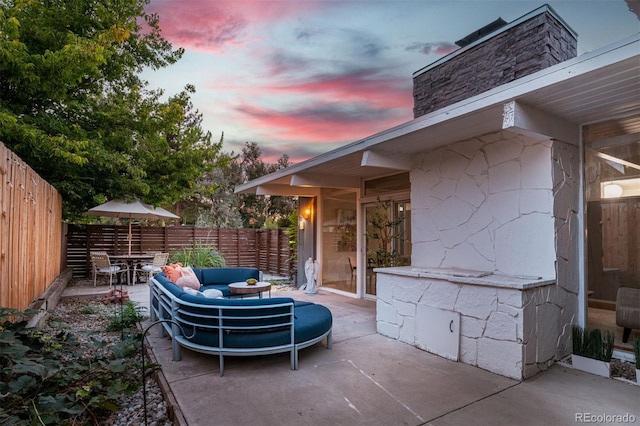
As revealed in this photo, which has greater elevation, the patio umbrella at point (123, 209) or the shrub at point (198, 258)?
the patio umbrella at point (123, 209)

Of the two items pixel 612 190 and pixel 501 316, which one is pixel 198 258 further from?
pixel 612 190

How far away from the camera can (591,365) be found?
3.47m

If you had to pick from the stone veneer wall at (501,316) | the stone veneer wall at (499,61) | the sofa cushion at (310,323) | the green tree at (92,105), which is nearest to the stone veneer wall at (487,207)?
the stone veneer wall at (501,316)

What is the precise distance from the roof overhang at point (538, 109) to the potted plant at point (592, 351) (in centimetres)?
212

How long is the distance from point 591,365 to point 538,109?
2634 mm

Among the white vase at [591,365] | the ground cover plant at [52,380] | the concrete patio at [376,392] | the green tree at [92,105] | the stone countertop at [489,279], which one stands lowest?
the concrete patio at [376,392]

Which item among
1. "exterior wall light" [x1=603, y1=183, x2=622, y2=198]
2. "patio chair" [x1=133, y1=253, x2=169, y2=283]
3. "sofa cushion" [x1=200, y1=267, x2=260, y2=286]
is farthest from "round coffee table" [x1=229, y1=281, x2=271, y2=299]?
"exterior wall light" [x1=603, y1=183, x2=622, y2=198]

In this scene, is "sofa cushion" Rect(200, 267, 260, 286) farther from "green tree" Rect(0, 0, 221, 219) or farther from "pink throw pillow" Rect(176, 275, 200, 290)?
"green tree" Rect(0, 0, 221, 219)

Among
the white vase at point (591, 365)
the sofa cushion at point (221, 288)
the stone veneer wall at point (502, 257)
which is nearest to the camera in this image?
the white vase at point (591, 365)

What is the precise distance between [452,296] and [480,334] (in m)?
0.48

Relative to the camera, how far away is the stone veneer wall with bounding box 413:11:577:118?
5.99 meters

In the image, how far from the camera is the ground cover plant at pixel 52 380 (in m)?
2.34

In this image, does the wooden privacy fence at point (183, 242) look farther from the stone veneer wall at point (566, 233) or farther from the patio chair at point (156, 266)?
the stone veneer wall at point (566, 233)

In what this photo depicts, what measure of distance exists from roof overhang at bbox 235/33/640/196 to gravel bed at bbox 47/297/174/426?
12.2 feet
